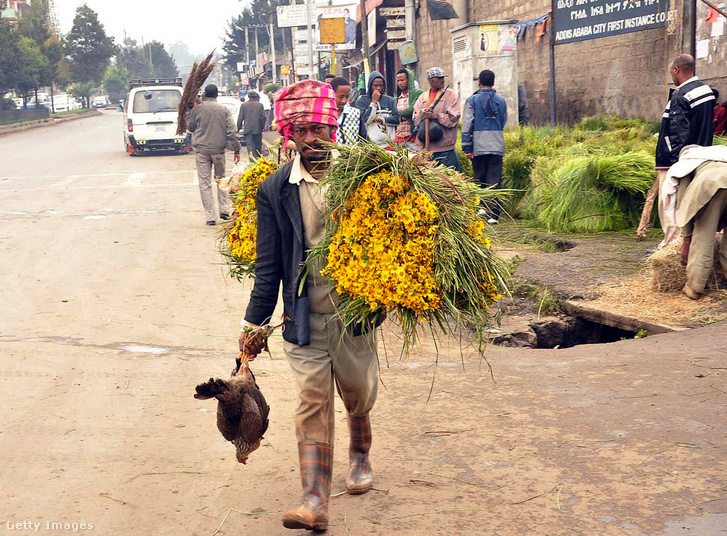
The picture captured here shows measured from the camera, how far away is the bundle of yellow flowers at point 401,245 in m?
3.29

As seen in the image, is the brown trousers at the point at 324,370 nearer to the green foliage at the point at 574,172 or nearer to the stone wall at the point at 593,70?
the green foliage at the point at 574,172

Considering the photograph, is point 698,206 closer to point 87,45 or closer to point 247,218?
point 247,218

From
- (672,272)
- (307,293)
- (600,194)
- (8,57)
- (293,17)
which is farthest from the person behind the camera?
(293,17)

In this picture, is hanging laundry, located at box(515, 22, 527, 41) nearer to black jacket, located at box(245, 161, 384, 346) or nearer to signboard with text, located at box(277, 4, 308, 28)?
black jacket, located at box(245, 161, 384, 346)

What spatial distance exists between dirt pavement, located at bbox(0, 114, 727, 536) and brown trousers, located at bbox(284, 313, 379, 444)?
44 centimetres

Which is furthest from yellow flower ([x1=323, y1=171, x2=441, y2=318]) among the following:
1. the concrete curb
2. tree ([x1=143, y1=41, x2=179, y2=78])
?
tree ([x1=143, y1=41, x2=179, y2=78])

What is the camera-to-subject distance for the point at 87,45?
88812mm

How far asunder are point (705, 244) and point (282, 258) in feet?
13.2

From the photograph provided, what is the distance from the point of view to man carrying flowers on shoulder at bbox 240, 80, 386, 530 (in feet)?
11.5

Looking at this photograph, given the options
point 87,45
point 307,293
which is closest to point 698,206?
point 307,293

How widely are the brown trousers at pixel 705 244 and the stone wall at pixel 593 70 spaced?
7.45 meters

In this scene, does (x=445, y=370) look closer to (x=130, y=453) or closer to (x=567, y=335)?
(x=567, y=335)

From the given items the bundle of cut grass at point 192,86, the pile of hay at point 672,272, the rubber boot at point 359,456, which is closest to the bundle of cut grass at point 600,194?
the pile of hay at point 672,272

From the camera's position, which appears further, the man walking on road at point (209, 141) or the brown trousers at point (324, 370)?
the man walking on road at point (209, 141)
